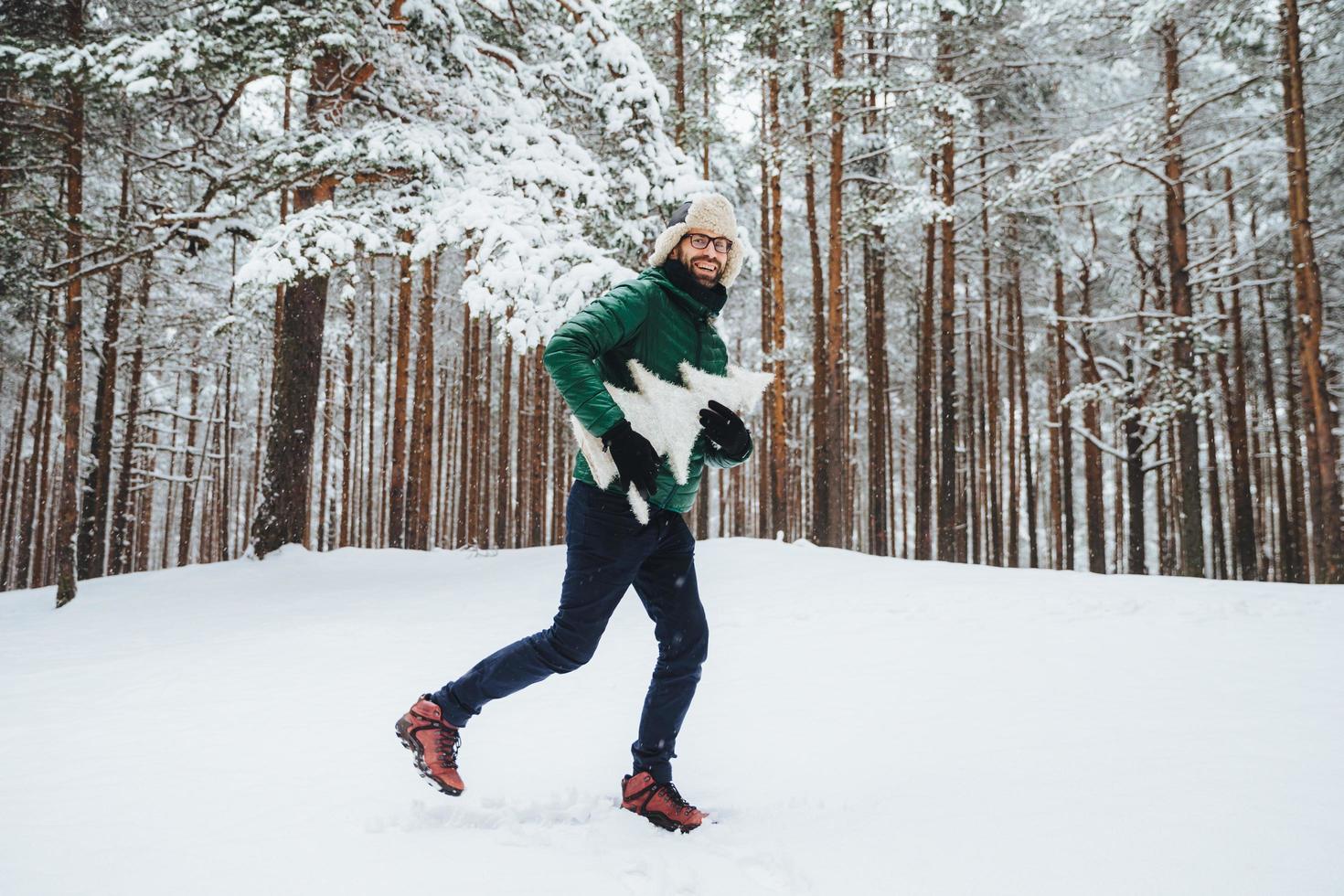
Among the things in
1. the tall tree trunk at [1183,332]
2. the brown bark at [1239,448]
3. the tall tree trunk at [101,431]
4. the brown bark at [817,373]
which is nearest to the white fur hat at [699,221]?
the brown bark at [817,373]

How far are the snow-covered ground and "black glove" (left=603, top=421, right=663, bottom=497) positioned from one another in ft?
3.61

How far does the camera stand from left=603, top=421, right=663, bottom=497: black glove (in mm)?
2170

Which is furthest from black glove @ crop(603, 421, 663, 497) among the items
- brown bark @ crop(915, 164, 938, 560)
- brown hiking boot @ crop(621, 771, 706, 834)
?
brown bark @ crop(915, 164, 938, 560)

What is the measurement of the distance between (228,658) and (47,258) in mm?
11509

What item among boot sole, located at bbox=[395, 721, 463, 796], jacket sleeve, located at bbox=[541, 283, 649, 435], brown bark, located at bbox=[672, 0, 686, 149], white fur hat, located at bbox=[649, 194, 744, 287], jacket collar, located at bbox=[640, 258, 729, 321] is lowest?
boot sole, located at bbox=[395, 721, 463, 796]

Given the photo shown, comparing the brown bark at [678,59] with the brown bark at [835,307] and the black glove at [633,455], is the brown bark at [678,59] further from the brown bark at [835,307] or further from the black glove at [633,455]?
the black glove at [633,455]

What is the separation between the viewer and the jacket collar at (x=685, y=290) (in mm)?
2486

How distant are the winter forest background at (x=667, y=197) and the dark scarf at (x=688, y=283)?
4581 mm

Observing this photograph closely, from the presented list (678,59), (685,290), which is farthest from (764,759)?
(678,59)

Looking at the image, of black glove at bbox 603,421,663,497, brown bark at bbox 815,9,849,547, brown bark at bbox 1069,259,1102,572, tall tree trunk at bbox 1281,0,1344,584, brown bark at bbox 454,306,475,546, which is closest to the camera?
black glove at bbox 603,421,663,497

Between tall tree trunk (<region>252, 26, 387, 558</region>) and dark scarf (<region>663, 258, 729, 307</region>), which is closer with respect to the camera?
dark scarf (<region>663, 258, 729, 307</region>)

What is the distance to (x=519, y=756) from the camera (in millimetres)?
3070

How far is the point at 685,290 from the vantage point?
2510 millimetres

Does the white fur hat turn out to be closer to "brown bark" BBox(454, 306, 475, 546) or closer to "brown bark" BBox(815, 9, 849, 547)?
"brown bark" BBox(815, 9, 849, 547)
